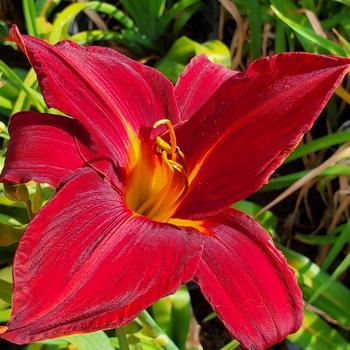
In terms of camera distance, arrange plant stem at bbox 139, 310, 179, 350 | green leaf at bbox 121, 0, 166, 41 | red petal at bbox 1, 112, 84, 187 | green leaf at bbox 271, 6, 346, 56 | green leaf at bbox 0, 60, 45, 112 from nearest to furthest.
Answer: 1. red petal at bbox 1, 112, 84, 187
2. plant stem at bbox 139, 310, 179, 350
3. green leaf at bbox 0, 60, 45, 112
4. green leaf at bbox 271, 6, 346, 56
5. green leaf at bbox 121, 0, 166, 41

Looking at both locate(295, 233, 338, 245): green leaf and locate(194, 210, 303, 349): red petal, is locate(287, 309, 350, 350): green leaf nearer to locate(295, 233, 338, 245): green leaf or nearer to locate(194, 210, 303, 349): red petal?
locate(295, 233, 338, 245): green leaf

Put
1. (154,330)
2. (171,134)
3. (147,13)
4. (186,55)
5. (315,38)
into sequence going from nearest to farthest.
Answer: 1. (171,134)
2. (154,330)
3. (315,38)
4. (186,55)
5. (147,13)

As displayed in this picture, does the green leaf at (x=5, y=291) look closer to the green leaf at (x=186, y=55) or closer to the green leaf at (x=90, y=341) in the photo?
the green leaf at (x=90, y=341)

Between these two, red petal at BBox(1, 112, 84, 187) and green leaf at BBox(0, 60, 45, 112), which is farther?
green leaf at BBox(0, 60, 45, 112)

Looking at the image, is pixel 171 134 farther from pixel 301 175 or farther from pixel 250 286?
pixel 301 175

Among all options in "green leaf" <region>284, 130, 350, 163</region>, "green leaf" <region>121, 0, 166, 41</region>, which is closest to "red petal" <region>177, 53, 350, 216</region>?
"green leaf" <region>284, 130, 350, 163</region>

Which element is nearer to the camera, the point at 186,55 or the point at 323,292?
the point at 323,292

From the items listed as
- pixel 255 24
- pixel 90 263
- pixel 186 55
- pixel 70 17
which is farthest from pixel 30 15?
pixel 90 263

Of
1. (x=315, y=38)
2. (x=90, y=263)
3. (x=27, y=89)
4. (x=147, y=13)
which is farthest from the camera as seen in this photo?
(x=147, y=13)
